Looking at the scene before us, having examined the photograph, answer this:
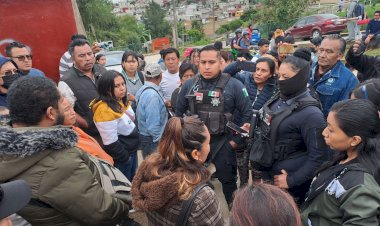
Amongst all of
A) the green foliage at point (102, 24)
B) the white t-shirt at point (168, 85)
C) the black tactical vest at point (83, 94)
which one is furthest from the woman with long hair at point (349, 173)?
the green foliage at point (102, 24)

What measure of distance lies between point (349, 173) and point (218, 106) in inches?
A: 66.6

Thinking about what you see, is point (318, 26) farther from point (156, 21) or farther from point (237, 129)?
point (156, 21)

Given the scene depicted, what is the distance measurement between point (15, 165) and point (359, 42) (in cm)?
377

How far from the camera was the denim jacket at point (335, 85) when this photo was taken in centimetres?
328

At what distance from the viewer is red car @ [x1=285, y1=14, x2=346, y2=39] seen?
1842 centimetres

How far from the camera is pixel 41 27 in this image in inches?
190

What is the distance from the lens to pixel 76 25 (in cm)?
509

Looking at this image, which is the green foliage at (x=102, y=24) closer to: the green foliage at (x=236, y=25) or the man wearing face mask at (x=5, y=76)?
the green foliage at (x=236, y=25)

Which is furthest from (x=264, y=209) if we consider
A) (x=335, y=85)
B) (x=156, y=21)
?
(x=156, y=21)

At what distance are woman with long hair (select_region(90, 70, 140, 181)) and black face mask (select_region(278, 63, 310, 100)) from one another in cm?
167

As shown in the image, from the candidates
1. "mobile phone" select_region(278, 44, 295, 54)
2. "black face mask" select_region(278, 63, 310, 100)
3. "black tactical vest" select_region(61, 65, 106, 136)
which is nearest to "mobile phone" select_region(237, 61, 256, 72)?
"mobile phone" select_region(278, 44, 295, 54)

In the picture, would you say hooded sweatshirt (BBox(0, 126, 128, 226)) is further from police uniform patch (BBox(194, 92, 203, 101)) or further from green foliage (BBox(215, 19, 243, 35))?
green foliage (BBox(215, 19, 243, 35))

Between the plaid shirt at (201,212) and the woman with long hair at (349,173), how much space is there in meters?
0.63

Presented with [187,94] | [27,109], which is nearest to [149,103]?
[187,94]
